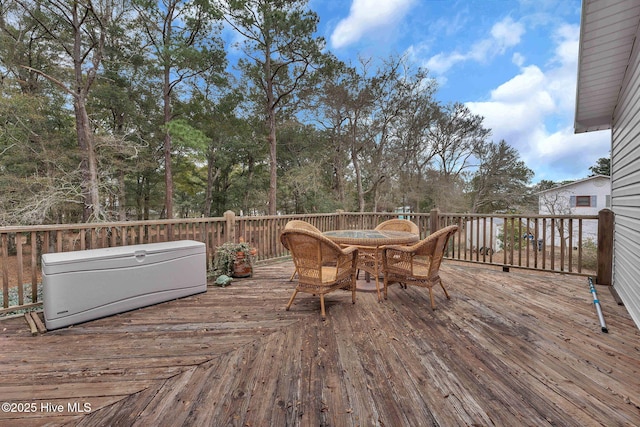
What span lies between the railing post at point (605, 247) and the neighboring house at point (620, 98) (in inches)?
2.5

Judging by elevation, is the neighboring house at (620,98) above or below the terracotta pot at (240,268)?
above

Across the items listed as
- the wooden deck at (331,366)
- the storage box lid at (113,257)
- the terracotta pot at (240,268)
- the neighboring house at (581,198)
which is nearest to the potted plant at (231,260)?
the terracotta pot at (240,268)

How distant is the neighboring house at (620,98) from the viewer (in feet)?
8.39

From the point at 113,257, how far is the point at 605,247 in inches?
235

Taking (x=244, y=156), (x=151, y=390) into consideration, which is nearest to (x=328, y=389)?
(x=151, y=390)

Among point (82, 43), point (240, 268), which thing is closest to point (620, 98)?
point (240, 268)

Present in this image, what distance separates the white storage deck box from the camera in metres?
2.44

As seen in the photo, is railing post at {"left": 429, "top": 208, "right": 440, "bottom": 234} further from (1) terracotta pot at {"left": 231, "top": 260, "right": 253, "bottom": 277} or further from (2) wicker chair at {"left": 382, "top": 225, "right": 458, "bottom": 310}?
(1) terracotta pot at {"left": 231, "top": 260, "right": 253, "bottom": 277}

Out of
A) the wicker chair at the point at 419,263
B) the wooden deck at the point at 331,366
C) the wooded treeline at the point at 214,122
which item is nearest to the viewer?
the wooden deck at the point at 331,366

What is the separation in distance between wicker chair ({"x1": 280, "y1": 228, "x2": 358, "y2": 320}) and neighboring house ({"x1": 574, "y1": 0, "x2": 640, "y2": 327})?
2687 millimetres

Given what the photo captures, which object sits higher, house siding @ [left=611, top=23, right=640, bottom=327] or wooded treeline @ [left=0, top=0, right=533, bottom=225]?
wooded treeline @ [left=0, top=0, right=533, bottom=225]

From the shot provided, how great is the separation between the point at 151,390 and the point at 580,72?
5.15m

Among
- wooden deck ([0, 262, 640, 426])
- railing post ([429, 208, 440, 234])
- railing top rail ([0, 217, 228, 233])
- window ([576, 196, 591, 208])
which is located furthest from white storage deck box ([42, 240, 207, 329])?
window ([576, 196, 591, 208])

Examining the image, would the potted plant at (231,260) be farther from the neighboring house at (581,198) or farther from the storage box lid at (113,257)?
the neighboring house at (581,198)
